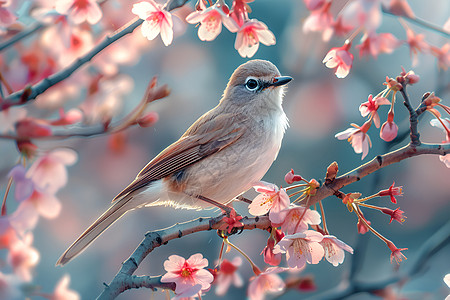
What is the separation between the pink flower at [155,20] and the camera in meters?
1.91

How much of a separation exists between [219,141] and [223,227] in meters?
0.96

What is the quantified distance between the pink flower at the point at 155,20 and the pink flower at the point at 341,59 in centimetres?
68

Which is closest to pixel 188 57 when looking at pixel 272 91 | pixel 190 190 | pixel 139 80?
pixel 139 80

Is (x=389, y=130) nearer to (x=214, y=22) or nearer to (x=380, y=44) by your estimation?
(x=380, y=44)

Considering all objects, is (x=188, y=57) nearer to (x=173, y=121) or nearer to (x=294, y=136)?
(x=173, y=121)

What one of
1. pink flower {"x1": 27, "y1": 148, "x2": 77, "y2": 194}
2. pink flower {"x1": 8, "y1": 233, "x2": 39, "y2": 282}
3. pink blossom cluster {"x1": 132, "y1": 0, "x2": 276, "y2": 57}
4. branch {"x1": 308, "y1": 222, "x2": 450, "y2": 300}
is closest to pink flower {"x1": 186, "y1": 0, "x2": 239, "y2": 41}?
pink blossom cluster {"x1": 132, "y1": 0, "x2": 276, "y2": 57}

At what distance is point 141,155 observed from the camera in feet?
15.8

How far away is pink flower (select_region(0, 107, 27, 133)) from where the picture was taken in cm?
133

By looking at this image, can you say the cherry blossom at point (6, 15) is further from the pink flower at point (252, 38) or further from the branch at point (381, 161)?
the branch at point (381, 161)

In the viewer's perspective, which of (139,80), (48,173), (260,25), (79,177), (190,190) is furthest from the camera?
(139,80)

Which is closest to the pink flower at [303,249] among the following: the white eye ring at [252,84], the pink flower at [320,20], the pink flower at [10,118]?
the pink flower at [320,20]

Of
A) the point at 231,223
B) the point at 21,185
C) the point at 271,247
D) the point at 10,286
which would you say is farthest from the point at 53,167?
the point at 271,247

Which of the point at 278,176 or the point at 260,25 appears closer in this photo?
the point at 260,25

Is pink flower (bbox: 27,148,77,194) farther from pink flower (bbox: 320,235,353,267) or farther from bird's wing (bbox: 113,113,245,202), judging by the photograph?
bird's wing (bbox: 113,113,245,202)
